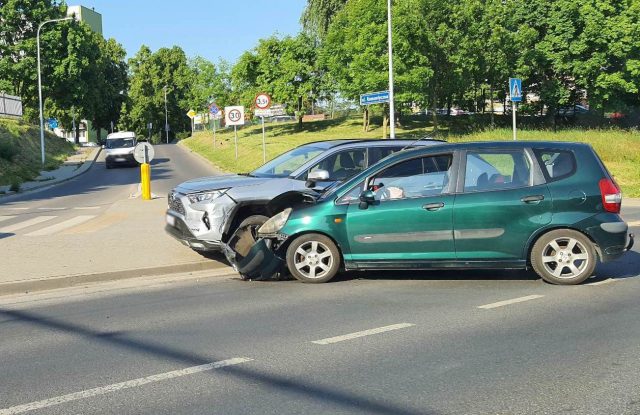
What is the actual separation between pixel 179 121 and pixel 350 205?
310 feet

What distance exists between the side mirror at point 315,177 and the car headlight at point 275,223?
2.69ft

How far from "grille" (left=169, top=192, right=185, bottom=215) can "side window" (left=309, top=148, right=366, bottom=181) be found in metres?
2.01

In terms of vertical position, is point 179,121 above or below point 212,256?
above

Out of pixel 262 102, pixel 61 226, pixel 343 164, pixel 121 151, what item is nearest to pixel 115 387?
pixel 343 164

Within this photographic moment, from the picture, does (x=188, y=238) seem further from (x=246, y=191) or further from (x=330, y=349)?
(x=330, y=349)

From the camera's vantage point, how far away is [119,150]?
38.7 metres

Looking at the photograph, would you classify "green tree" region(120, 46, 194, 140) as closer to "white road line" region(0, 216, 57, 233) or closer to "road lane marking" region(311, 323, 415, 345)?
"white road line" region(0, 216, 57, 233)

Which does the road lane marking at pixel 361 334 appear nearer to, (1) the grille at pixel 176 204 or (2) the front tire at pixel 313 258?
(2) the front tire at pixel 313 258

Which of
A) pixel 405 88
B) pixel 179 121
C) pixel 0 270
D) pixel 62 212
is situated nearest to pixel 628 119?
pixel 405 88

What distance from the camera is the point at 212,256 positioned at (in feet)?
32.4

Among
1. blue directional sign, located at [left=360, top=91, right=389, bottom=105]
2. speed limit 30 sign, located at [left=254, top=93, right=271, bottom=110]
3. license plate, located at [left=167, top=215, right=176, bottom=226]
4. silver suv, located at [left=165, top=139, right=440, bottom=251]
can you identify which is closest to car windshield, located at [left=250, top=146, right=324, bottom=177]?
silver suv, located at [left=165, top=139, right=440, bottom=251]

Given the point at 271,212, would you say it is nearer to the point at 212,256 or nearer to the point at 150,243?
the point at 212,256

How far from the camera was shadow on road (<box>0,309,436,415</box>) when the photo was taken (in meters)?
4.00

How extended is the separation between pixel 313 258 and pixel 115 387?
3.90 meters
